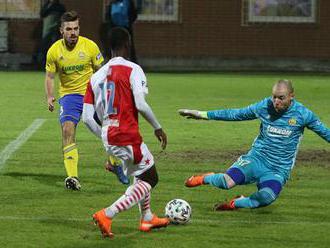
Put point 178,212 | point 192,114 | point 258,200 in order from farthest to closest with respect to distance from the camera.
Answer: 1. point 258,200
2. point 192,114
3. point 178,212

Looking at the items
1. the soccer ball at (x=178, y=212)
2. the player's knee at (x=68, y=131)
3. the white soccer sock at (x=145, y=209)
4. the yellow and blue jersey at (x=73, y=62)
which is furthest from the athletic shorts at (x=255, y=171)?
the yellow and blue jersey at (x=73, y=62)

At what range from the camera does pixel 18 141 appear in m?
16.8

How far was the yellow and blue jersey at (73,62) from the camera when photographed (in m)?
13.1

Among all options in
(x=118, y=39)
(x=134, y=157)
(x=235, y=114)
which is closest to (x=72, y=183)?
(x=235, y=114)

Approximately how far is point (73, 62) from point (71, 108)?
0.61 metres

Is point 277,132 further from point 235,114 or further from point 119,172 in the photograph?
point 119,172

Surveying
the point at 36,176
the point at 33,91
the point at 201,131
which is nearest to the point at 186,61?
the point at 33,91

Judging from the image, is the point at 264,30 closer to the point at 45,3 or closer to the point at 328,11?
the point at 328,11

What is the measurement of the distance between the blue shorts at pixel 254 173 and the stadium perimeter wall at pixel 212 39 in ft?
72.7

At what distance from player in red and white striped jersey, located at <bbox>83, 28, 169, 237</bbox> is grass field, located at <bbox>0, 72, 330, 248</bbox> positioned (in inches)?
16.0

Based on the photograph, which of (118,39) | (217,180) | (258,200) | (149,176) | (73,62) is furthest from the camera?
(73,62)

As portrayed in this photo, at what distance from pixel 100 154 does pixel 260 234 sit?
20.1 feet

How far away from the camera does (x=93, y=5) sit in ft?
110

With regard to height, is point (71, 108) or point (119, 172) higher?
point (71, 108)
